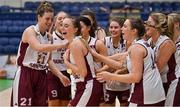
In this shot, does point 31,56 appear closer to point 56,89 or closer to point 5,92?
point 56,89

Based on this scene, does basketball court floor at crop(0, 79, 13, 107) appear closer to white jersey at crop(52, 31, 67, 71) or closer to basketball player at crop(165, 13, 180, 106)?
white jersey at crop(52, 31, 67, 71)

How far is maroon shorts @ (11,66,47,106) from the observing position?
13.7 ft

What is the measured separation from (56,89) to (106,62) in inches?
48.8

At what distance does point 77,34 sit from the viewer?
384 cm

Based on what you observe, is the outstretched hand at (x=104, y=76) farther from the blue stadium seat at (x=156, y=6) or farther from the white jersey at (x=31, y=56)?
the blue stadium seat at (x=156, y=6)

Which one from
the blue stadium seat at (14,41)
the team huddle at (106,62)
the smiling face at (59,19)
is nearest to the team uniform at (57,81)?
the smiling face at (59,19)

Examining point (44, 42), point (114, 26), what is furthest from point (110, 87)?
point (44, 42)

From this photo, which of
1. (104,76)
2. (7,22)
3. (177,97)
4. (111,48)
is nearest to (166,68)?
(177,97)

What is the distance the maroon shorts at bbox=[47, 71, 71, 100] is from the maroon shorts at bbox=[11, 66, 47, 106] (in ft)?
2.40

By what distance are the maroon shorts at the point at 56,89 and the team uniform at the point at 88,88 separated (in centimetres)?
129

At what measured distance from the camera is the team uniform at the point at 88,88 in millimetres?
3725

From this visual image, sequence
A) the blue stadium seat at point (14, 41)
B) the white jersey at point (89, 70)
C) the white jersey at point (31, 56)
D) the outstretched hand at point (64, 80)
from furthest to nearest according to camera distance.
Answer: the blue stadium seat at point (14, 41) < the outstretched hand at point (64, 80) < the white jersey at point (31, 56) < the white jersey at point (89, 70)

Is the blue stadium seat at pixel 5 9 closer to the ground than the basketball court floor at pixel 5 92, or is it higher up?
higher up

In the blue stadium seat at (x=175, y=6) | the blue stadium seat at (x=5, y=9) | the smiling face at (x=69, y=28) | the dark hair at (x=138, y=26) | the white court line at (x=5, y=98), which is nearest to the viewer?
the dark hair at (x=138, y=26)
